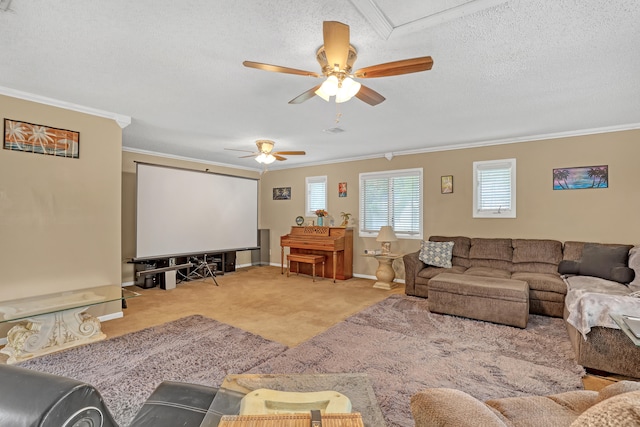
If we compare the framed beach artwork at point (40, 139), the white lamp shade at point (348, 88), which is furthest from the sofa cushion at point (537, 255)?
the framed beach artwork at point (40, 139)

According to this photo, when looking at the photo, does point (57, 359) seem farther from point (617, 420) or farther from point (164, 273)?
point (617, 420)

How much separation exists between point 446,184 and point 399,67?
3762mm

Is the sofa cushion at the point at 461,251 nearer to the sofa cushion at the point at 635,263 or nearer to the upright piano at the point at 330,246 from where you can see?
the sofa cushion at the point at 635,263

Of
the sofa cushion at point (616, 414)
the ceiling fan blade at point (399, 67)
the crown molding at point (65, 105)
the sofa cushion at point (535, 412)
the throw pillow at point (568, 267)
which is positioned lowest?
the sofa cushion at point (535, 412)

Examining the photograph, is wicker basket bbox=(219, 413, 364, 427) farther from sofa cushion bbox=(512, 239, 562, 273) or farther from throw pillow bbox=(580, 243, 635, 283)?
sofa cushion bbox=(512, 239, 562, 273)

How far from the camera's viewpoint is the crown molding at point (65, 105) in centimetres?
294

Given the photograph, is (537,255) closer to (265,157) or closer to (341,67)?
(341,67)

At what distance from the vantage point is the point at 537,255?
4293mm

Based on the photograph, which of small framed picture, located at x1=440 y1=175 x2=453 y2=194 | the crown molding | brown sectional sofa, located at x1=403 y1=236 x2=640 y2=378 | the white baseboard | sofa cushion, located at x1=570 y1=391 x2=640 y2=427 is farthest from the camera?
small framed picture, located at x1=440 y1=175 x2=453 y2=194

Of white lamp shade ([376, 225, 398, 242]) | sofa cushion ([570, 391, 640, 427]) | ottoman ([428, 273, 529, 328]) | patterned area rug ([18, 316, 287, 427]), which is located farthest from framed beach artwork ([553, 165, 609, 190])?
sofa cushion ([570, 391, 640, 427])

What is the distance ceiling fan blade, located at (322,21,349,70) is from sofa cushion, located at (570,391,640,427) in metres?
1.80

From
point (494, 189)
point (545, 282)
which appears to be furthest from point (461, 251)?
point (545, 282)

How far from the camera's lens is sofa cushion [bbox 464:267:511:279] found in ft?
13.5

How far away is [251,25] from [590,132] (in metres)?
4.76
